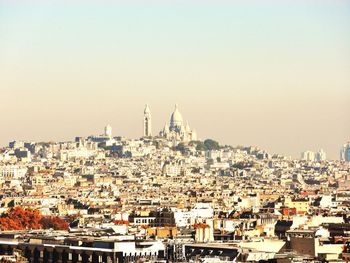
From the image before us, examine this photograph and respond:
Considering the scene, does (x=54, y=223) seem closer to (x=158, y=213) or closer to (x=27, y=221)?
(x=27, y=221)

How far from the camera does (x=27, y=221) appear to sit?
237 feet

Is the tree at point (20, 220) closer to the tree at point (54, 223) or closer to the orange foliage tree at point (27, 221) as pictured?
the orange foliage tree at point (27, 221)

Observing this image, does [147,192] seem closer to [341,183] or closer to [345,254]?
[341,183]

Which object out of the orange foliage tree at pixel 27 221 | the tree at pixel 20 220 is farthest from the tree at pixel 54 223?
the tree at pixel 20 220

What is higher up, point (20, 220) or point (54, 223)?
point (20, 220)

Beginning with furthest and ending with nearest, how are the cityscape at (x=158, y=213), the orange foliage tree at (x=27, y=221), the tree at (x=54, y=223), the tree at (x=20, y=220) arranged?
the tree at (x=54, y=223)
the orange foliage tree at (x=27, y=221)
the tree at (x=20, y=220)
the cityscape at (x=158, y=213)

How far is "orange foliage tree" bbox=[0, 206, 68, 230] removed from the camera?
225 feet

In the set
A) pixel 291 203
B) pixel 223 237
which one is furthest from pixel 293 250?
pixel 291 203

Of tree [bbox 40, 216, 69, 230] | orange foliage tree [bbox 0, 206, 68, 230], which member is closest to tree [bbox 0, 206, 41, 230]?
orange foliage tree [bbox 0, 206, 68, 230]

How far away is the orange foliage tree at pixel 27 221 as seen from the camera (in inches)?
2700

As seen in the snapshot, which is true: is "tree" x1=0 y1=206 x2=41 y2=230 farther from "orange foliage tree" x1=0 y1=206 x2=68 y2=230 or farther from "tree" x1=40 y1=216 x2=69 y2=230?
"tree" x1=40 y1=216 x2=69 y2=230

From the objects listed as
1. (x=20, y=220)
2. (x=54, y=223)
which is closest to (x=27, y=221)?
Answer: (x=20, y=220)

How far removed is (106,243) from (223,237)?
14596mm

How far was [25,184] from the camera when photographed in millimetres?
133250
